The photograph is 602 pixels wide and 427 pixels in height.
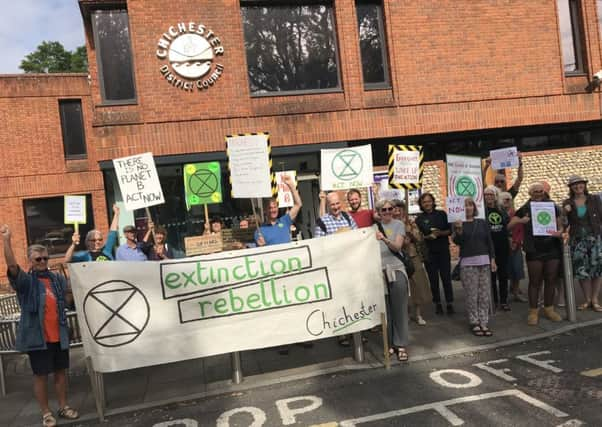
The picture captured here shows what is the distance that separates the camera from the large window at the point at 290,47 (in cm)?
1111

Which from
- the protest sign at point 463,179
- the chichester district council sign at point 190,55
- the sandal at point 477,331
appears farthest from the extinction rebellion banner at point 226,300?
the chichester district council sign at point 190,55

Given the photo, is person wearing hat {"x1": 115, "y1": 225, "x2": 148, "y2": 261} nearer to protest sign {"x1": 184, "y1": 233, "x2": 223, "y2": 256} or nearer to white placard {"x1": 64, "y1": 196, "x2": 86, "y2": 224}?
protest sign {"x1": 184, "y1": 233, "x2": 223, "y2": 256}

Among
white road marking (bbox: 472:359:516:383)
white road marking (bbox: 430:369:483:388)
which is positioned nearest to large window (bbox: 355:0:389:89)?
white road marking (bbox: 472:359:516:383)

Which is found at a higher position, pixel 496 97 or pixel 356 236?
pixel 496 97

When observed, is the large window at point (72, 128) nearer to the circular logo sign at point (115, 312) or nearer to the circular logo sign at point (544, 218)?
the circular logo sign at point (115, 312)

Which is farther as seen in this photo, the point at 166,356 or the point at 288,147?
the point at 288,147

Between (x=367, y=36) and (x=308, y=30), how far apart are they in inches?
58.0

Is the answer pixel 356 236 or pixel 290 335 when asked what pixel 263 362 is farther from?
pixel 356 236

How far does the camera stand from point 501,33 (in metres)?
11.7

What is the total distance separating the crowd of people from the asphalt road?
2.13ft

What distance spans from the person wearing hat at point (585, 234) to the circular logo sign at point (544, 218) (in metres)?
0.52

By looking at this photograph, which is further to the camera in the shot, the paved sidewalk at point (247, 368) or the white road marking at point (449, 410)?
the paved sidewalk at point (247, 368)

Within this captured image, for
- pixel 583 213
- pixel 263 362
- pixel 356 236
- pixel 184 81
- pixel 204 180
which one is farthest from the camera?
pixel 184 81

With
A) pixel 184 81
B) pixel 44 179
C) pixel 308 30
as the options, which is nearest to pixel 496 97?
pixel 308 30
